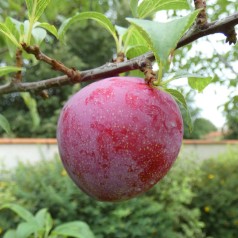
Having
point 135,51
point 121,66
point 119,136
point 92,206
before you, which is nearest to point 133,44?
point 135,51

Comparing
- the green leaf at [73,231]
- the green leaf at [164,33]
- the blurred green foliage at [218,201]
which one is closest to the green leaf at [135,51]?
the green leaf at [164,33]

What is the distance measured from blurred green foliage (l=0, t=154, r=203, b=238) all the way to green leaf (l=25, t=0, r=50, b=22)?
78.7 inches

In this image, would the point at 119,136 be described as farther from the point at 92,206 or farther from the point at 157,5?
the point at 92,206

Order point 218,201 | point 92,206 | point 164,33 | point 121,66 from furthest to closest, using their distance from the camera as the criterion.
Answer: point 218,201 < point 92,206 < point 121,66 < point 164,33

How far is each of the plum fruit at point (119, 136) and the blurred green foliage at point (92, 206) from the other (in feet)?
6.68

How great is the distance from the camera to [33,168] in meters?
3.00

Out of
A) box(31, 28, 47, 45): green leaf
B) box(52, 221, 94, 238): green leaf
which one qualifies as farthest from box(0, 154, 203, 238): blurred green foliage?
box(31, 28, 47, 45): green leaf

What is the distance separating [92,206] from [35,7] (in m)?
2.15

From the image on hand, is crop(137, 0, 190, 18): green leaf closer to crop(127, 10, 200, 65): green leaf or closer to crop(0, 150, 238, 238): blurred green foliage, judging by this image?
crop(127, 10, 200, 65): green leaf

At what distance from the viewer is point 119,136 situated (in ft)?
1.51

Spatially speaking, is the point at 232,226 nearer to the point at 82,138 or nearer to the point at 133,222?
the point at 133,222

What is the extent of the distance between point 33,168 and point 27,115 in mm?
7971

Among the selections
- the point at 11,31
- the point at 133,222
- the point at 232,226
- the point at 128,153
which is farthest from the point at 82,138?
the point at 232,226

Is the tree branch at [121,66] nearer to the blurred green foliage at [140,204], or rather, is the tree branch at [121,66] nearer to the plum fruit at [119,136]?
the plum fruit at [119,136]
